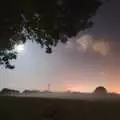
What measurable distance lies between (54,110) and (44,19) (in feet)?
22.5

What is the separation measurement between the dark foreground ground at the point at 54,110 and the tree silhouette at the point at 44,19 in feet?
18.4

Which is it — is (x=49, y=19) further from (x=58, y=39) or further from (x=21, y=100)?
(x=21, y=100)

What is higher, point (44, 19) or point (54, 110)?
point (44, 19)

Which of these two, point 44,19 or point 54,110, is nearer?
point 54,110

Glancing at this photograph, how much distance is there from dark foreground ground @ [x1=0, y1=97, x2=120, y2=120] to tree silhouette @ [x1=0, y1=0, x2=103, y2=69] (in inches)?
221

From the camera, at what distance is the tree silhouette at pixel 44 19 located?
22062 mm

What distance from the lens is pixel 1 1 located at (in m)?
21.2

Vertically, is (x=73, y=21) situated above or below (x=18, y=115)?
above

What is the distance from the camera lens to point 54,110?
65.8 feet

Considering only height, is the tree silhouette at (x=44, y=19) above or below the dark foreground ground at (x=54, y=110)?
above

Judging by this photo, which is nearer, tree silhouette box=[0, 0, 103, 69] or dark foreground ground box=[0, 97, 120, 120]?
dark foreground ground box=[0, 97, 120, 120]

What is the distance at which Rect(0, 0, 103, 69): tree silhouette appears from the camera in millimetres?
22062

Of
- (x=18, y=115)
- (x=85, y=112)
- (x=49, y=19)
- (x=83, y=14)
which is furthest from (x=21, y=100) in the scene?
(x=83, y=14)

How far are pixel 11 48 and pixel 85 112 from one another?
36.1 feet
